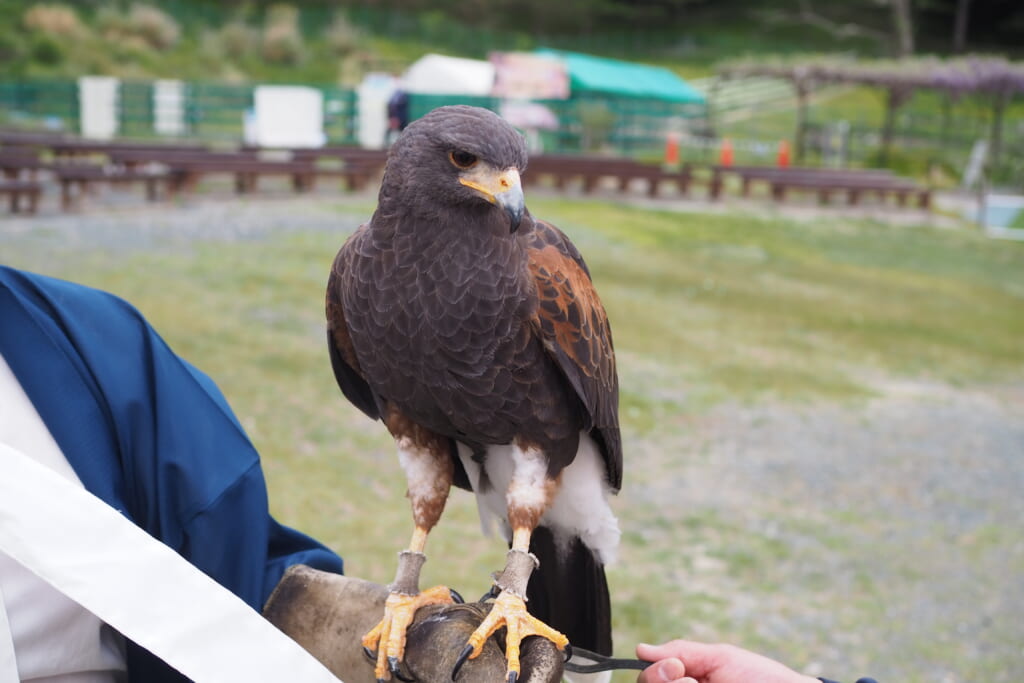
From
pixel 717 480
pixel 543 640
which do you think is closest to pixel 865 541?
pixel 717 480

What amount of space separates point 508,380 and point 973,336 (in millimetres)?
9210

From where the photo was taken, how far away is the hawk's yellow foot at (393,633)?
157 cm

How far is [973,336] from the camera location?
375 inches

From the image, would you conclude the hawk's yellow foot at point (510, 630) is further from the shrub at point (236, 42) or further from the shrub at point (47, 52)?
the shrub at point (236, 42)

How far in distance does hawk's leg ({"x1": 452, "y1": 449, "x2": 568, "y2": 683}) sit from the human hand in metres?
0.23

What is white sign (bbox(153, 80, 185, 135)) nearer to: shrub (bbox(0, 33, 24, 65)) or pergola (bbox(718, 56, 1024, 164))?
shrub (bbox(0, 33, 24, 65))

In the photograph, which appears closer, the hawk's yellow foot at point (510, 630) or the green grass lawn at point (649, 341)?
the hawk's yellow foot at point (510, 630)

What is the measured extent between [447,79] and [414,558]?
24.9m

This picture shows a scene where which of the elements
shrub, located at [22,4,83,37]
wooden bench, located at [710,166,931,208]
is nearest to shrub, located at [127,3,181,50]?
shrub, located at [22,4,83,37]

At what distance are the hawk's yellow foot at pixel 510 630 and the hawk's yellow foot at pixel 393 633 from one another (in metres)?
0.12

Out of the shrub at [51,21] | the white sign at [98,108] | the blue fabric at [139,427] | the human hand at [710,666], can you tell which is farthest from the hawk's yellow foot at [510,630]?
the shrub at [51,21]

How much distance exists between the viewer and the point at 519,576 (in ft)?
5.21

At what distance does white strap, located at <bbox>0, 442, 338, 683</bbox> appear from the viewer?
1.28 meters

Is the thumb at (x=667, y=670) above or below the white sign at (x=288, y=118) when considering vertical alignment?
below
